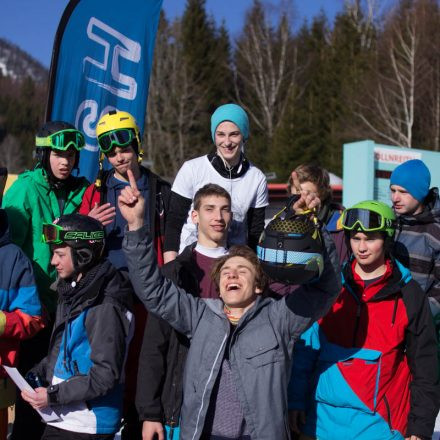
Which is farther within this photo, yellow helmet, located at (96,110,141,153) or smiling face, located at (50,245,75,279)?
yellow helmet, located at (96,110,141,153)

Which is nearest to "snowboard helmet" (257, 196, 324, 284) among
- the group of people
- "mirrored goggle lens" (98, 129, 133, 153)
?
the group of people

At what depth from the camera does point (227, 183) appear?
4.21 m

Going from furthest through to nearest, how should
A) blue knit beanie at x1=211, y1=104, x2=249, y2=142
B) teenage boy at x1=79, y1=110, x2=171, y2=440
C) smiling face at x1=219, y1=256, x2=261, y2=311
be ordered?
blue knit beanie at x1=211, y1=104, x2=249, y2=142, teenage boy at x1=79, y1=110, x2=171, y2=440, smiling face at x1=219, y1=256, x2=261, y2=311

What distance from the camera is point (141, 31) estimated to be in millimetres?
6008

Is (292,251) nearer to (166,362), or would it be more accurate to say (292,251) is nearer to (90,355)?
(166,362)

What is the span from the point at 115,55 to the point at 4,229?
2.78 metres

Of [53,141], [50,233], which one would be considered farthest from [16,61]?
[50,233]

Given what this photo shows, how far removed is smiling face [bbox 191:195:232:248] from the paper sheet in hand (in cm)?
119

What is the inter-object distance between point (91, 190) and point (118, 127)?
0.44m

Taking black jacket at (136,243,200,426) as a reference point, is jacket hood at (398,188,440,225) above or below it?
above

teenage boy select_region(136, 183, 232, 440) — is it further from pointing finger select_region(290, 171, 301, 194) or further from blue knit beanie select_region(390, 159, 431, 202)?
blue knit beanie select_region(390, 159, 431, 202)

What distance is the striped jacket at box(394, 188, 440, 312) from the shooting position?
398 centimetres

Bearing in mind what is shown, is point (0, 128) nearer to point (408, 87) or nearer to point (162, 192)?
point (408, 87)

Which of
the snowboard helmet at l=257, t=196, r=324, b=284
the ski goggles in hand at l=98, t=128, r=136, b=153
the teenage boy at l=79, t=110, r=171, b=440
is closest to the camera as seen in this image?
the snowboard helmet at l=257, t=196, r=324, b=284
